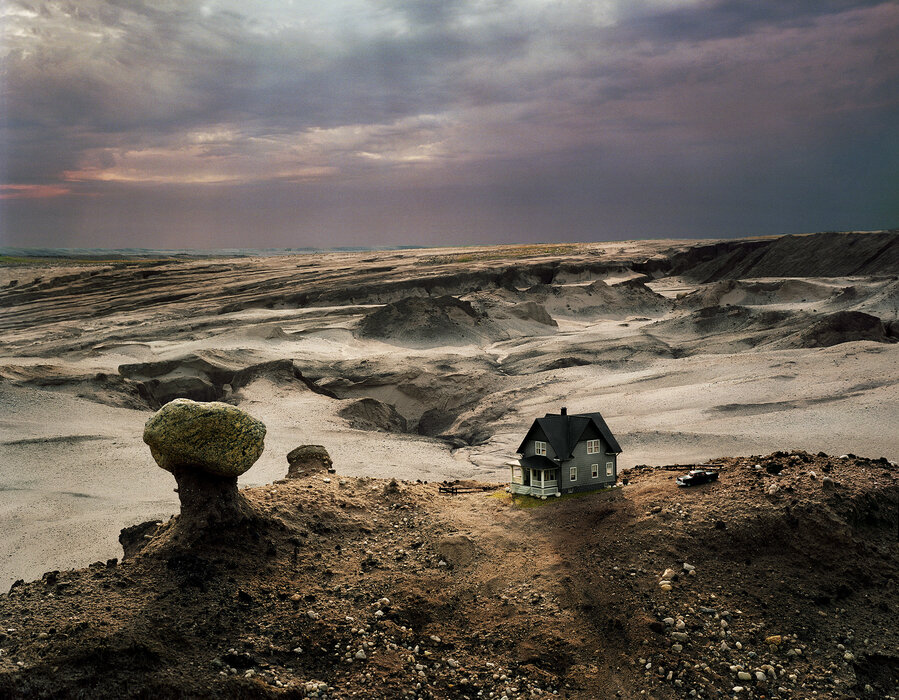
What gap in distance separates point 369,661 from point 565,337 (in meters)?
37.5

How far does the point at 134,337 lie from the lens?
48281 mm

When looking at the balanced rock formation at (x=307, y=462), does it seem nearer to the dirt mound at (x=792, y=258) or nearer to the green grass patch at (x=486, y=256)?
the dirt mound at (x=792, y=258)

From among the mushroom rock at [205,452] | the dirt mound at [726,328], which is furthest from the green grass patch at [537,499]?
the dirt mound at [726,328]

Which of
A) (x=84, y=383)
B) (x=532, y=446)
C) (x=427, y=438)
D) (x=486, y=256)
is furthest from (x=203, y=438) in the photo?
(x=486, y=256)

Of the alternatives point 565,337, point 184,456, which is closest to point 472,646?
point 184,456

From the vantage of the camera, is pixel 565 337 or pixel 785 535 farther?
pixel 565 337

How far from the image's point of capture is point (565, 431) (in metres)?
12.7

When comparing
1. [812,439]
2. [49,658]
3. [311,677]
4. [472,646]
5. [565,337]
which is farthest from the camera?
[565,337]

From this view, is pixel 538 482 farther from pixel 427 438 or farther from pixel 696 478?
pixel 427 438

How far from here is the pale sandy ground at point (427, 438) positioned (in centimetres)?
1786

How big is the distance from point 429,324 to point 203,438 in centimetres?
3697

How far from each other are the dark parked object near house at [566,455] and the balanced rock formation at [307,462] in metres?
4.14

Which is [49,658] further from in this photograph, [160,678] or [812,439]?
[812,439]

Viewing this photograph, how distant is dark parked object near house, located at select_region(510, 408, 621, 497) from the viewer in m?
12.5
